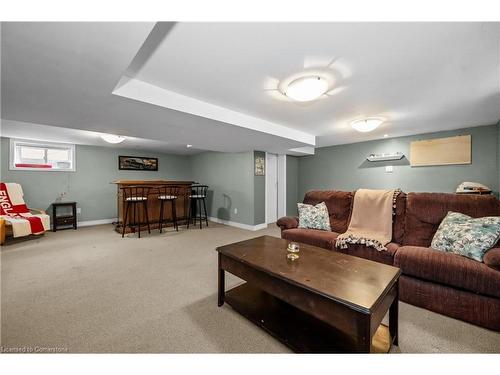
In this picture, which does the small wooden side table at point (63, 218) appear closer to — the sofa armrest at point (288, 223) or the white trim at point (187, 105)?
the white trim at point (187, 105)

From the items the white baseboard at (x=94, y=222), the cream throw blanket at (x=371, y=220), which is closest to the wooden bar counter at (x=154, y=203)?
the white baseboard at (x=94, y=222)

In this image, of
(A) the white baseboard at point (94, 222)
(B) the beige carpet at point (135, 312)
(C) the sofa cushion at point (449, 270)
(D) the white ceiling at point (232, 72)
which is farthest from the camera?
(A) the white baseboard at point (94, 222)

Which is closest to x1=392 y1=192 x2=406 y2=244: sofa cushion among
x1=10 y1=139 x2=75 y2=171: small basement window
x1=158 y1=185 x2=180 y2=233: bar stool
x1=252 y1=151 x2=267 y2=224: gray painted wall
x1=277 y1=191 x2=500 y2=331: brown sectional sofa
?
x1=277 y1=191 x2=500 y2=331: brown sectional sofa

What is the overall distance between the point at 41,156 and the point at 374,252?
6837 millimetres

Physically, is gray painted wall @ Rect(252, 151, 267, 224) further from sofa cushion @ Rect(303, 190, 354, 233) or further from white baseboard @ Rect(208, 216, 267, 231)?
sofa cushion @ Rect(303, 190, 354, 233)

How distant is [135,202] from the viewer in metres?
4.31

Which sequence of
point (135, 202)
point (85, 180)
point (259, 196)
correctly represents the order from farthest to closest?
point (85, 180)
point (259, 196)
point (135, 202)

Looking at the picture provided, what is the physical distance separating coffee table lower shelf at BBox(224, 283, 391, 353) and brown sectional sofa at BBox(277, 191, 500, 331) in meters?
0.66

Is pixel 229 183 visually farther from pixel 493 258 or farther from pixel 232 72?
pixel 493 258

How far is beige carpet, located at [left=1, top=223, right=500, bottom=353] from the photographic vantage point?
141 centimetres

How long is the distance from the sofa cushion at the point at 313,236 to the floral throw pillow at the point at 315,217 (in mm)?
104

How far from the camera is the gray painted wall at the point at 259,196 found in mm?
5062

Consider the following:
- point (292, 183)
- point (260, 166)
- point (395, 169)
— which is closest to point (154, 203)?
point (260, 166)

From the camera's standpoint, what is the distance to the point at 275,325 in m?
1.49
